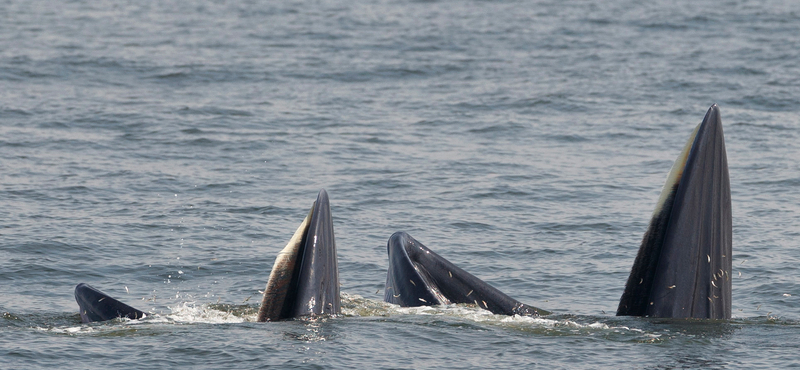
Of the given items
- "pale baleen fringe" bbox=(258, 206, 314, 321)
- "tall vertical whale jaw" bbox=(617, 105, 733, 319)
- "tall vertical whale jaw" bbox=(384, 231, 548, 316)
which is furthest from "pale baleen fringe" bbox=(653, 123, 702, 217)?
"pale baleen fringe" bbox=(258, 206, 314, 321)

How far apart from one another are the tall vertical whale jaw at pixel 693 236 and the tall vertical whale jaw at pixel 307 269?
10.2ft

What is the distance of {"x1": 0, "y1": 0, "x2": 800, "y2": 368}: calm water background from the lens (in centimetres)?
1119

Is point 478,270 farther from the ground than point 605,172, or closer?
closer

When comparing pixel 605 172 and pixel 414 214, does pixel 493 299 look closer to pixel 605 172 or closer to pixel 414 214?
pixel 414 214

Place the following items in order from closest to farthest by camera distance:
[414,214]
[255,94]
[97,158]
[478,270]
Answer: [478,270] → [414,214] → [97,158] → [255,94]

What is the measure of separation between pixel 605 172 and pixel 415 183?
13.3 feet

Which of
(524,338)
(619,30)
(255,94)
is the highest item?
(619,30)

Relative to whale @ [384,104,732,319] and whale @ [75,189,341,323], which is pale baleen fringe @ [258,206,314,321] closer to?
whale @ [75,189,341,323]

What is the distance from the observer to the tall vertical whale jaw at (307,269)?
421 inches

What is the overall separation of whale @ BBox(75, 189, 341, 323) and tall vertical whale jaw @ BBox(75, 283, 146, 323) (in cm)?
146

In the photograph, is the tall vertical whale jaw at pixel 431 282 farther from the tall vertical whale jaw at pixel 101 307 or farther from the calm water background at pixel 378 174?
the tall vertical whale jaw at pixel 101 307

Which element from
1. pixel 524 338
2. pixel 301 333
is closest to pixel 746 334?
pixel 524 338

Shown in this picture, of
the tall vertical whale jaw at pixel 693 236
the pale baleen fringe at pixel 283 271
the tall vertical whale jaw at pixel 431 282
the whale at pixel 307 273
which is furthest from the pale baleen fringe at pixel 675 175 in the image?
the pale baleen fringe at pixel 283 271

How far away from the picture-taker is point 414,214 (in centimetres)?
1934
